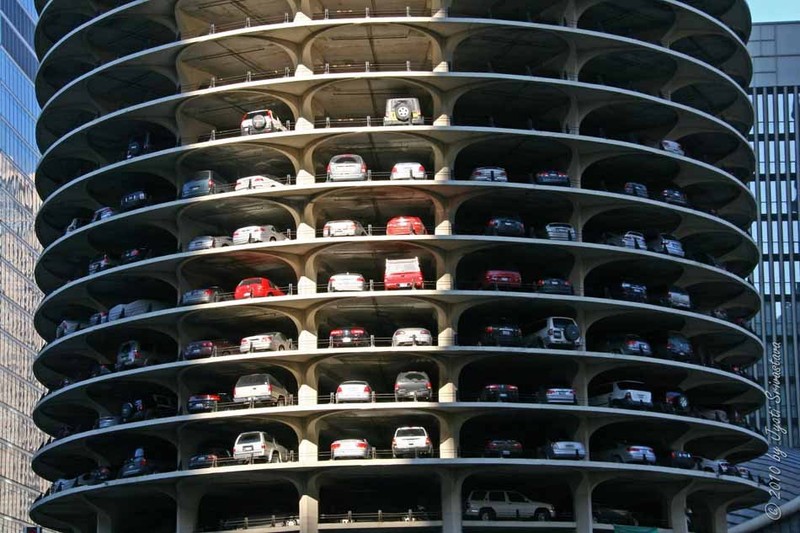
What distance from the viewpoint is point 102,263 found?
76438mm

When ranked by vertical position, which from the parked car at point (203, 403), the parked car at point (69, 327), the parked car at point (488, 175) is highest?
the parked car at point (488, 175)

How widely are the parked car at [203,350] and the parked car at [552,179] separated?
18.8 metres

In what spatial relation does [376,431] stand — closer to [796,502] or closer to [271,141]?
[271,141]

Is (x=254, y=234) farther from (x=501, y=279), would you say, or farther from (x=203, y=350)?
(x=501, y=279)

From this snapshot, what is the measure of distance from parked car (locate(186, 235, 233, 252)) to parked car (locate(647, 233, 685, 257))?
23.5 m

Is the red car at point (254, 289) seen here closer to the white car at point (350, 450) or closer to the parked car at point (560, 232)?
the white car at point (350, 450)

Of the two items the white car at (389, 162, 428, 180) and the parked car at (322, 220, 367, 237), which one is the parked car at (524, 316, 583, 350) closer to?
the white car at (389, 162, 428, 180)

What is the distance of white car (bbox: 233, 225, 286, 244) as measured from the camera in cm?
7044

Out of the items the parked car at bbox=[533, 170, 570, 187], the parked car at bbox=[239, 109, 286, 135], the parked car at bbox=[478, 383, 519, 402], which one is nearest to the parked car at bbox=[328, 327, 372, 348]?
the parked car at bbox=[478, 383, 519, 402]

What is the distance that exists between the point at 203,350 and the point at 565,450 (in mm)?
19290

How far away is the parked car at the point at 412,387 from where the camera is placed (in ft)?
219

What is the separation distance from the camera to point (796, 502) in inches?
3570

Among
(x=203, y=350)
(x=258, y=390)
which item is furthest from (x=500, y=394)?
(x=203, y=350)

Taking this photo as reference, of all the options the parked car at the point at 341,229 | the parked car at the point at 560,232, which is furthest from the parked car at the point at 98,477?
the parked car at the point at 560,232
